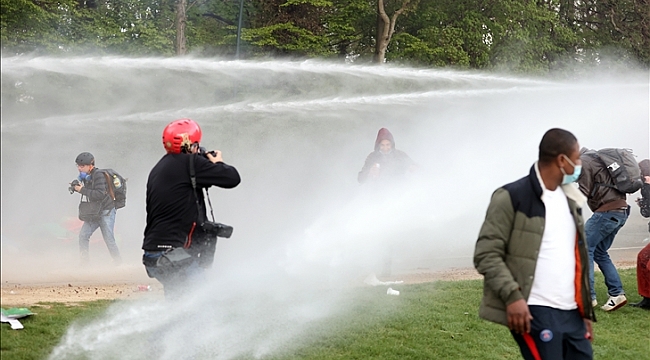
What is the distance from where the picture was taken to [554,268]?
3842mm

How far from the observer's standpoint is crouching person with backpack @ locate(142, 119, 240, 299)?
16.2ft

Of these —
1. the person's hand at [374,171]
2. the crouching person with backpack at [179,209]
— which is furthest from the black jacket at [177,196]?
the person's hand at [374,171]

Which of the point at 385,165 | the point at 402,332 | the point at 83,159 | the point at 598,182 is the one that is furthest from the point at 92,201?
the point at 598,182

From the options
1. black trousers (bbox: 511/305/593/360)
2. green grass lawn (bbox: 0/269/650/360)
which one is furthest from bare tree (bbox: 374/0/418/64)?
black trousers (bbox: 511/305/593/360)

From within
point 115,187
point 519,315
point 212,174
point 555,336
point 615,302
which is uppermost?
point 212,174

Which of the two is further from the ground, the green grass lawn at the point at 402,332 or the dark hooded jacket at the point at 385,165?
the dark hooded jacket at the point at 385,165

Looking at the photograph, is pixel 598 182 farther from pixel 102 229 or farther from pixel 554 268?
pixel 102 229

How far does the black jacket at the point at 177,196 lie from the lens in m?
4.94

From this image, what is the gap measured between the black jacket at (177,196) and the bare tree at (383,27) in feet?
48.1

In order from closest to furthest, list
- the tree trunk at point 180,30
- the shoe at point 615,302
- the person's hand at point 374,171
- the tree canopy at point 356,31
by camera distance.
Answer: the shoe at point 615,302, the person's hand at point 374,171, the tree trunk at point 180,30, the tree canopy at point 356,31

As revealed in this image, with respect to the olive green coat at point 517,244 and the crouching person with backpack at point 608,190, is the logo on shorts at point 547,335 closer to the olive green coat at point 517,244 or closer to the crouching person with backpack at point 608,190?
the olive green coat at point 517,244

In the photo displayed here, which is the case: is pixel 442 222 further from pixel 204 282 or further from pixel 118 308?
pixel 204 282

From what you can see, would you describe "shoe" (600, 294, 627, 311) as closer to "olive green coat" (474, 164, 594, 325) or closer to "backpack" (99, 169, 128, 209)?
"olive green coat" (474, 164, 594, 325)

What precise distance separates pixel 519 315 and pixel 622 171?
4236mm
